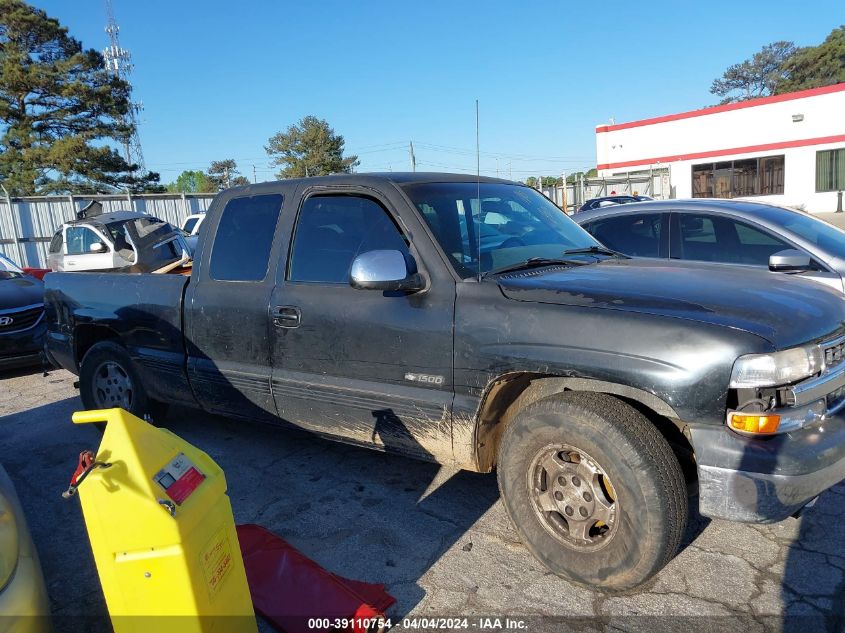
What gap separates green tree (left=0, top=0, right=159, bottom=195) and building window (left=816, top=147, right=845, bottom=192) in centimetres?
3331

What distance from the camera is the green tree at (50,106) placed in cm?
2900

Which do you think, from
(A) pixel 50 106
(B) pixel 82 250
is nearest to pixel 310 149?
(A) pixel 50 106

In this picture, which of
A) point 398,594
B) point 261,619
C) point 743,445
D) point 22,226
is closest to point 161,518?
point 261,619

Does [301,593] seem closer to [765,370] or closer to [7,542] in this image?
[7,542]

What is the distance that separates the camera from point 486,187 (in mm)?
3904

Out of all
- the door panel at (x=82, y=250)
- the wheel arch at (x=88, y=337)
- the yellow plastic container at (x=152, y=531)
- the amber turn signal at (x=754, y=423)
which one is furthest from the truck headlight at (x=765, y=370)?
the door panel at (x=82, y=250)

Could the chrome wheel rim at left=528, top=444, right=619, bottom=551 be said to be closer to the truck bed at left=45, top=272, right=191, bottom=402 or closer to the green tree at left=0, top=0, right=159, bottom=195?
the truck bed at left=45, top=272, right=191, bottom=402

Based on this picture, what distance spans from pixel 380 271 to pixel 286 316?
0.93 m

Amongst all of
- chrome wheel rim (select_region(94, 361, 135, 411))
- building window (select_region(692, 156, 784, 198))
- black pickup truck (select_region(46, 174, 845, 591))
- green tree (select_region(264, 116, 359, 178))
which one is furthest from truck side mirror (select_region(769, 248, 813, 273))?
green tree (select_region(264, 116, 359, 178))

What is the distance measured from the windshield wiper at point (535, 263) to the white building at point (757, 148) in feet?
94.4

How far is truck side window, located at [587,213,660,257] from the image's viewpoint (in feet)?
18.1

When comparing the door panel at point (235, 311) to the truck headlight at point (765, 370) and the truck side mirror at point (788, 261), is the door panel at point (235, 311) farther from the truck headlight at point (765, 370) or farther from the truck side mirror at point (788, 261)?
the truck side mirror at point (788, 261)

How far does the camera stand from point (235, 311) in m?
3.87

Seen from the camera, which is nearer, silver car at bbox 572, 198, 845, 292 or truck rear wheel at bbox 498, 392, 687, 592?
truck rear wheel at bbox 498, 392, 687, 592
